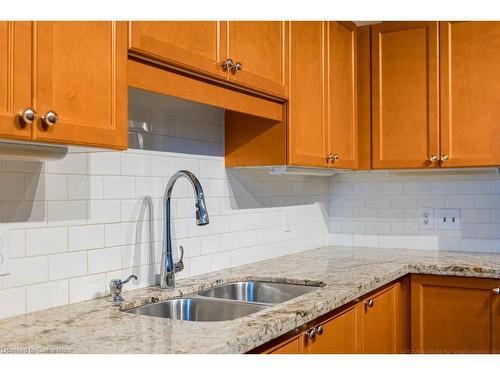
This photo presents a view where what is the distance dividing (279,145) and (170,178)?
0.57 metres

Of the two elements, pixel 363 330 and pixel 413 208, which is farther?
pixel 413 208

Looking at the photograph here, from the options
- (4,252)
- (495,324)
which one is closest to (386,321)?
(495,324)

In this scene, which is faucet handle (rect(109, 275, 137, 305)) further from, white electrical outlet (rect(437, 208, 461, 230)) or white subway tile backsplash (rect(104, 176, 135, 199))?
white electrical outlet (rect(437, 208, 461, 230))

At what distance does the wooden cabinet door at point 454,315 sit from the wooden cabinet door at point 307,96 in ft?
2.69

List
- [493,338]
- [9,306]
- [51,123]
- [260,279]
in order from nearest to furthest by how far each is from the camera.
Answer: [51,123], [9,306], [260,279], [493,338]

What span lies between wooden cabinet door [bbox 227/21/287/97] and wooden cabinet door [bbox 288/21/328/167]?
0.11 m

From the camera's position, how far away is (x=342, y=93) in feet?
9.87

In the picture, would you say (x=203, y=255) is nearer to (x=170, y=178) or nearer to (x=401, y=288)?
(x=170, y=178)

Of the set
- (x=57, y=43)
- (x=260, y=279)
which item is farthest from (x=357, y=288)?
(x=57, y=43)

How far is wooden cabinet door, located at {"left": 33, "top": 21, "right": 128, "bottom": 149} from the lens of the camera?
1.34 metres

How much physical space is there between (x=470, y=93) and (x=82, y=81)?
2.17 meters

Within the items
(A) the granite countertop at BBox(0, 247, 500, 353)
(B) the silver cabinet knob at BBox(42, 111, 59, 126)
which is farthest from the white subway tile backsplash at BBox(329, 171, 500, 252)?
(B) the silver cabinet knob at BBox(42, 111, 59, 126)

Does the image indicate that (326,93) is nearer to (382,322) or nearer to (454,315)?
(382,322)

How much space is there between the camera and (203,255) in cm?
245
